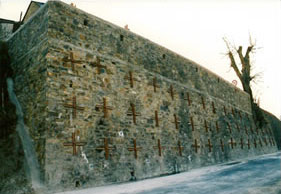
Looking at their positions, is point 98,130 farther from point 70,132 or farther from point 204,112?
point 204,112

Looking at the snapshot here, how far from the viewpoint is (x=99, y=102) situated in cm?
733

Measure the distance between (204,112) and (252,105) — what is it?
9217mm

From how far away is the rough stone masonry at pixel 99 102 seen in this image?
6.21 metres

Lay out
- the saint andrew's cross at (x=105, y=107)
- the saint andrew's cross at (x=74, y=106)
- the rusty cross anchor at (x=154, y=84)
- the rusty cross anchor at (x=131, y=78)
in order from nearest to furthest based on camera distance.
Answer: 1. the saint andrew's cross at (x=74, y=106)
2. the saint andrew's cross at (x=105, y=107)
3. the rusty cross anchor at (x=131, y=78)
4. the rusty cross anchor at (x=154, y=84)

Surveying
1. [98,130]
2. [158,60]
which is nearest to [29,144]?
[98,130]

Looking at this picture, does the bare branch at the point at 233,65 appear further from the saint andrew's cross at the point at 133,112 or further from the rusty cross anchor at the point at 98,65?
the rusty cross anchor at the point at 98,65

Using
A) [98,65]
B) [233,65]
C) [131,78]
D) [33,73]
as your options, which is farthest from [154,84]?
[233,65]

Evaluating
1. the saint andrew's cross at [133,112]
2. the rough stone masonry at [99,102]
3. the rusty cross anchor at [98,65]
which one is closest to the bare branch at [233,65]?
the rough stone masonry at [99,102]

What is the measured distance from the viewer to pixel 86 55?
7.43 meters

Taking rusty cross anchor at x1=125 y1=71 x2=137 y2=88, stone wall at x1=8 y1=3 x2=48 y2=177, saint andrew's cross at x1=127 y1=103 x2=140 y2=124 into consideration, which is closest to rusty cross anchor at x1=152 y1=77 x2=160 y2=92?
rusty cross anchor at x1=125 y1=71 x2=137 y2=88

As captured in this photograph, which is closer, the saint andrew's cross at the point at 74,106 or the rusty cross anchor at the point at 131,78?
the saint andrew's cross at the point at 74,106

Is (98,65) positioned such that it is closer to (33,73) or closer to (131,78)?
(131,78)

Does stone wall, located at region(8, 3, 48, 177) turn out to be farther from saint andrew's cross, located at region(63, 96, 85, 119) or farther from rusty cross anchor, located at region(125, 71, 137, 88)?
rusty cross anchor, located at region(125, 71, 137, 88)

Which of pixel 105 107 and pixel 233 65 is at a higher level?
pixel 233 65
